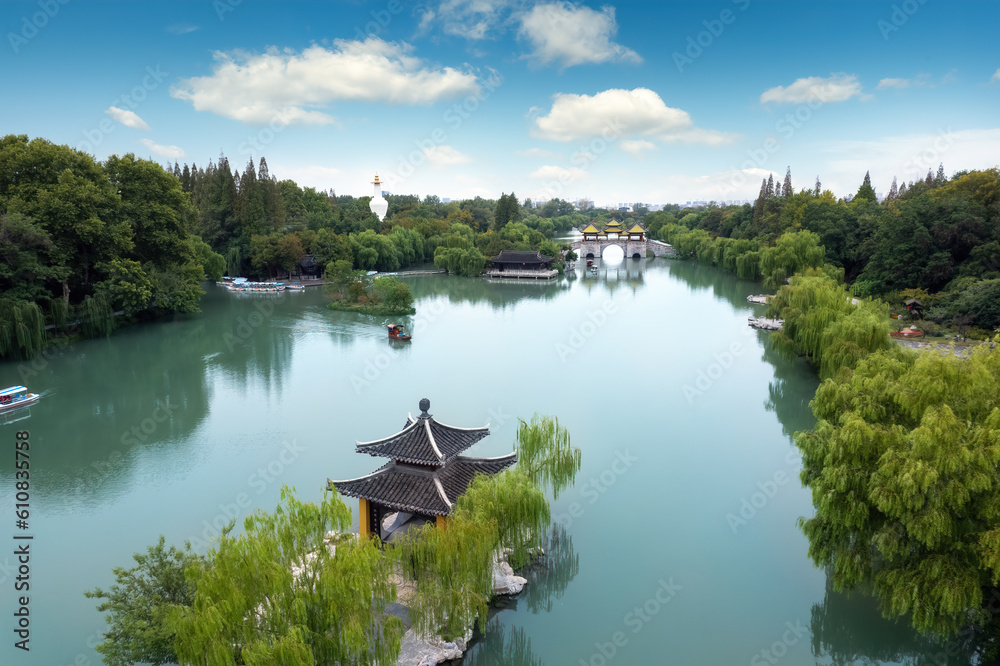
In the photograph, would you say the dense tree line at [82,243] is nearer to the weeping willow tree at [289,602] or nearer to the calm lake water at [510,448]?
the calm lake water at [510,448]

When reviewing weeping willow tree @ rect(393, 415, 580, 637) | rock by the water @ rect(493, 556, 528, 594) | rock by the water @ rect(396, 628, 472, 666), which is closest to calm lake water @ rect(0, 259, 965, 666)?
rock by the water @ rect(493, 556, 528, 594)

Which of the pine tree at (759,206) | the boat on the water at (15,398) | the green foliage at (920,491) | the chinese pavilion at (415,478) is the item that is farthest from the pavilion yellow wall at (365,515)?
the pine tree at (759,206)

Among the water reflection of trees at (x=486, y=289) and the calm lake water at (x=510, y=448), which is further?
the water reflection of trees at (x=486, y=289)

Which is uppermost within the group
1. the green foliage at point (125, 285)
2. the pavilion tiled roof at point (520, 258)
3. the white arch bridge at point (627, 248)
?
the white arch bridge at point (627, 248)

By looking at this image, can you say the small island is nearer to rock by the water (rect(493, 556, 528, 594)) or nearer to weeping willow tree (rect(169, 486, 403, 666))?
rock by the water (rect(493, 556, 528, 594))

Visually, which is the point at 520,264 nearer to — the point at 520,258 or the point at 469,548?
the point at 520,258

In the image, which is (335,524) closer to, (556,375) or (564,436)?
(564,436)
